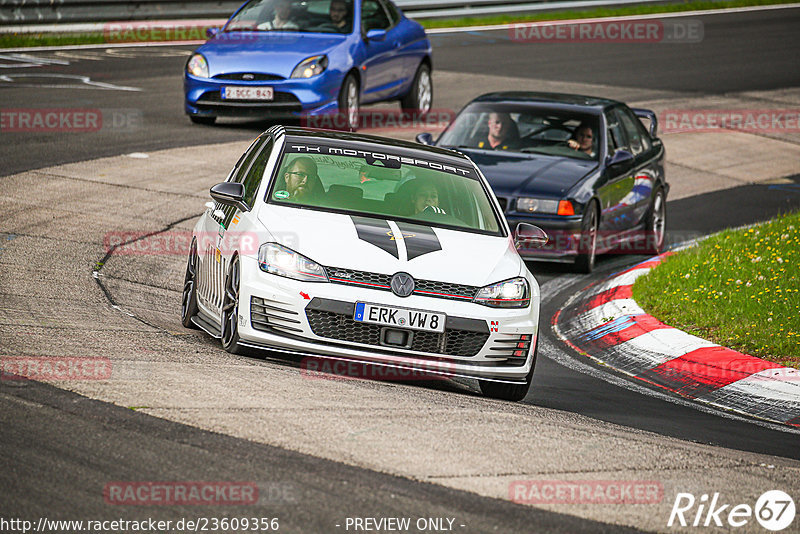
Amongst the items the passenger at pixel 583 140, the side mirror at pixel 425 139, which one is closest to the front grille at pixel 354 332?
the side mirror at pixel 425 139

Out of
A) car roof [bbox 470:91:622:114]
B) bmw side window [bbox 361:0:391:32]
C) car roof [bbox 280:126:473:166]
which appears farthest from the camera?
bmw side window [bbox 361:0:391:32]

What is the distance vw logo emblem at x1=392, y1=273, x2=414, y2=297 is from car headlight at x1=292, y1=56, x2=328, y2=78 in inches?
347

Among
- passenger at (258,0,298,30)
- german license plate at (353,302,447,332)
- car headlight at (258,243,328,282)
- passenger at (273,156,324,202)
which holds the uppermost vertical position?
passenger at (258,0,298,30)

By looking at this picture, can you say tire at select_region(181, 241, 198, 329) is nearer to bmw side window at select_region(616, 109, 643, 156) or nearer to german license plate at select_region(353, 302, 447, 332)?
german license plate at select_region(353, 302, 447, 332)

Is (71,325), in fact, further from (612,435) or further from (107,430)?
(612,435)

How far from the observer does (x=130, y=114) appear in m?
16.7

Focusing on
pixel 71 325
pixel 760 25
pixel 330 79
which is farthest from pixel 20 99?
pixel 760 25

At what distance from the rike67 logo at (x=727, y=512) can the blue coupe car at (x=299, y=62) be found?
1095 centimetres

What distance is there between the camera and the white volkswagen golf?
6.90 meters

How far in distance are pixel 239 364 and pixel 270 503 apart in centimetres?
240

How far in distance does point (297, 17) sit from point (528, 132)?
5208 millimetres

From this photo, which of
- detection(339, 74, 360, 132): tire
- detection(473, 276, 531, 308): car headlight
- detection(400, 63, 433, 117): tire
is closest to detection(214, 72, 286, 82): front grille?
detection(339, 74, 360, 132): tire

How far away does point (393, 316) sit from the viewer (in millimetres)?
6859

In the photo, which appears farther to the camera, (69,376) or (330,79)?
(330,79)
